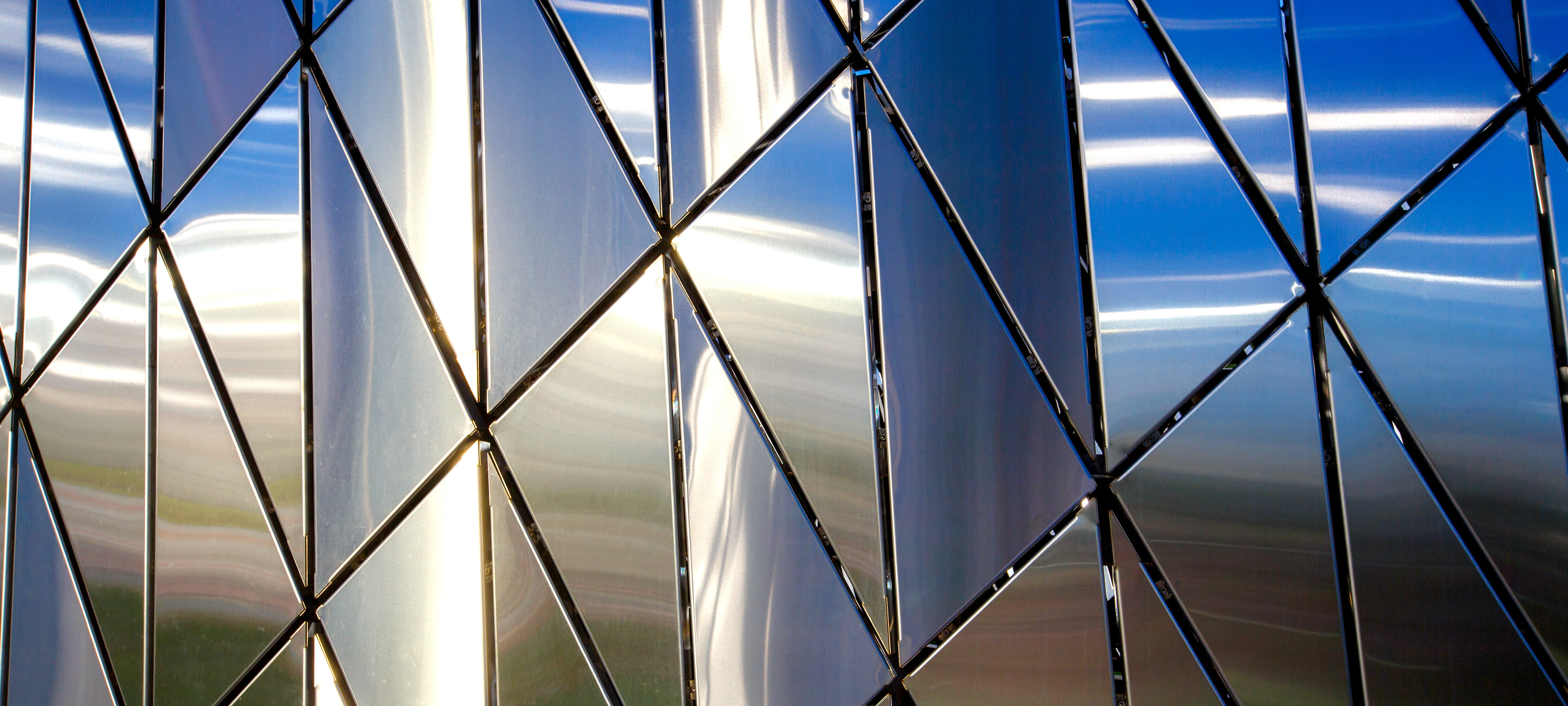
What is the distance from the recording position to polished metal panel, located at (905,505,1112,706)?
3490mm

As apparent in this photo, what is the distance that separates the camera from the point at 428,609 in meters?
4.31

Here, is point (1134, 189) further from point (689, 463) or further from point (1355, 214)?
point (689, 463)

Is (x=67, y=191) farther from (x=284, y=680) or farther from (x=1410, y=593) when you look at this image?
(x=1410, y=593)

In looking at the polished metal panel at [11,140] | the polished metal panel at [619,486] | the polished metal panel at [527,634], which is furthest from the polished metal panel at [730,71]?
the polished metal panel at [11,140]

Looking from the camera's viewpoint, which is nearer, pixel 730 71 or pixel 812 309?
pixel 812 309

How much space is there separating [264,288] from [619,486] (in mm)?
2436

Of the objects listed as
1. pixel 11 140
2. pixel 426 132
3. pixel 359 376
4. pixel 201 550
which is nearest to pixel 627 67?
pixel 426 132

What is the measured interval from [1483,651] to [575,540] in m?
3.79

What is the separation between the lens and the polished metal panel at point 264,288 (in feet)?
15.2

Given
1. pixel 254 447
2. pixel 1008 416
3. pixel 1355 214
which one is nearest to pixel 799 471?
pixel 1008 416

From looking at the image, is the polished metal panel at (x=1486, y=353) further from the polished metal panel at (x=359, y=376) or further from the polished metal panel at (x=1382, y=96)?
the polished metal panel at (x=359, y=376)

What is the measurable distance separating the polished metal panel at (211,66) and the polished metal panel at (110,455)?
736 millimetres

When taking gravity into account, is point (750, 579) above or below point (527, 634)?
above

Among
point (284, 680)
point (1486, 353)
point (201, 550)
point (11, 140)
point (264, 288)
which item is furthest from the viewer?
point (11, 140)
